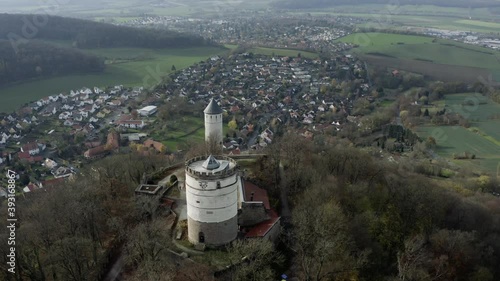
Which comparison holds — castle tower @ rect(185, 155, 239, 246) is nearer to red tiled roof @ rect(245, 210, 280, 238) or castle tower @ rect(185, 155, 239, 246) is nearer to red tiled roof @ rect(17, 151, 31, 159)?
red tiled roof @ rect(245, 210, 280, 238)

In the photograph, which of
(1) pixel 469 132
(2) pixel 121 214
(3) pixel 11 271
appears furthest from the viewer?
A: (1) pixel 469 132

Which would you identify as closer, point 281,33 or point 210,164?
point 210,164

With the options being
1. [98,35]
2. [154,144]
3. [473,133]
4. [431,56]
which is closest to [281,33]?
[431,56]

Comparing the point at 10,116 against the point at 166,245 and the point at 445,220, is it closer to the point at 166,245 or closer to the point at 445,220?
the point at 166,245

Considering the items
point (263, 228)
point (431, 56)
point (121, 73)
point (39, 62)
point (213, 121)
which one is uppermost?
point (213, 121)

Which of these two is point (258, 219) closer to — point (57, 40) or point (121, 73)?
point (121, 73)

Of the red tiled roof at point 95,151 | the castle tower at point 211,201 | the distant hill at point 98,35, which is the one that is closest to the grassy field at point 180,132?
the red tiled roof at point 95,151

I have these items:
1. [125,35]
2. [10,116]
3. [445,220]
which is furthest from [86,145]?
[125,35]
